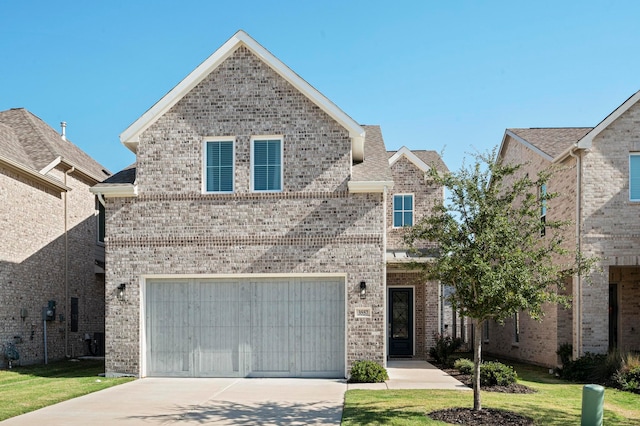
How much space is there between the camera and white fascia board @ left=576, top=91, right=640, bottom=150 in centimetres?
1738

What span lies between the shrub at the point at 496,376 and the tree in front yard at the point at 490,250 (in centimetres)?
326

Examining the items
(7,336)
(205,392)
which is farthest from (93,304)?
(205,392)

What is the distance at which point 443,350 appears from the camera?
20453mm

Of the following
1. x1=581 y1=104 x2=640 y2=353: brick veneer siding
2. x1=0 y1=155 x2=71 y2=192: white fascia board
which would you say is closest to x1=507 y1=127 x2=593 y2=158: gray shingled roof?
x1=581 y1=104 x2=640 y2=353: brick veneer siding

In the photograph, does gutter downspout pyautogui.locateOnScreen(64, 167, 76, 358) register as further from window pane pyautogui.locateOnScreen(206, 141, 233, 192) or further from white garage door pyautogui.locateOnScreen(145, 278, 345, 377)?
window pane pyautogui.locateOnScreen(206, 141, 233, 192)

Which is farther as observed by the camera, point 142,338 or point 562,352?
point 562,352

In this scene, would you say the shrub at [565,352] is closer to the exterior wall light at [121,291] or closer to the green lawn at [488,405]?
the green lawn at [488,405]

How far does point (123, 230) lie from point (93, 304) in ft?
29.3

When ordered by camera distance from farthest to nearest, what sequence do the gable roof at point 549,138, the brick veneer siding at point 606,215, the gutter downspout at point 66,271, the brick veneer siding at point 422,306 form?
the brick veneer siding at point 422,306 < the gutter downspout at point 66,271 < the gable roof at point 549,138 < the brick veneer siding at point 606,215

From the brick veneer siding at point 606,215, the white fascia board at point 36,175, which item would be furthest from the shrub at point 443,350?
the white fascia board at point 36,175

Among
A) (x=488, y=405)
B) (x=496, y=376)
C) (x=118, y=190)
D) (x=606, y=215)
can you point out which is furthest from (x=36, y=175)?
(x=606, y=215)

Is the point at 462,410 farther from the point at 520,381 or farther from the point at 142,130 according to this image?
the point at 142,130

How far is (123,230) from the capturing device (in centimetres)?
1678

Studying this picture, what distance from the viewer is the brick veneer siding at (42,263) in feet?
62.1
